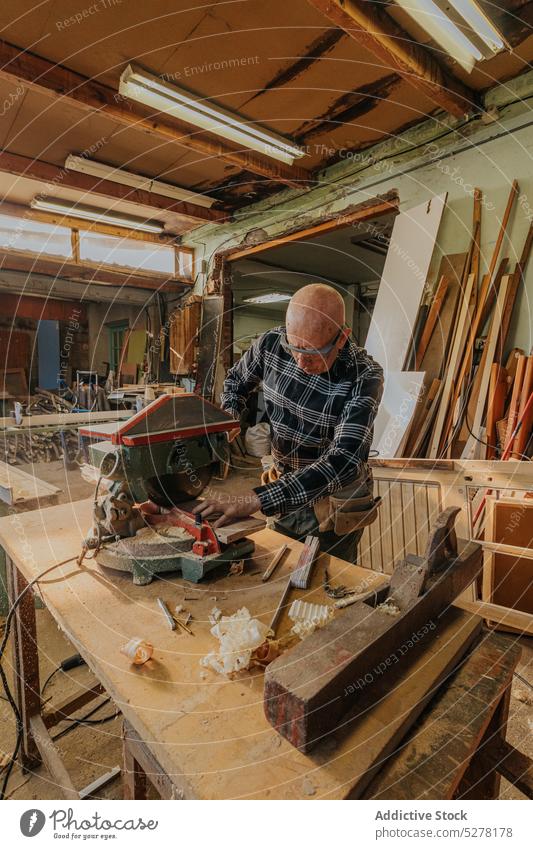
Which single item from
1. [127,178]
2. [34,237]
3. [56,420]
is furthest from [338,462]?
[34,237]

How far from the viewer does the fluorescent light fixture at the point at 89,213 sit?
5715mm

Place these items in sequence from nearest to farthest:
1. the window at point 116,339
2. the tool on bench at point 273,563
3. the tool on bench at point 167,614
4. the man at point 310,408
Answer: the tool on bench at point 167,614 < the tool on bench at point 273,563 < the man at point 310,408 < the window at point 116,339

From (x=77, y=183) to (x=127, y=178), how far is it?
58cm

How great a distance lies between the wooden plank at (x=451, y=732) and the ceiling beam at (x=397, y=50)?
9.50ft

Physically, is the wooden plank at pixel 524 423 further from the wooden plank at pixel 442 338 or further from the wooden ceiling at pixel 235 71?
the wooden ceiling at pixel 235 71

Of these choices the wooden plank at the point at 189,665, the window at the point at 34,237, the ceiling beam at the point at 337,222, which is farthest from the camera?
the window at the point at 34,237

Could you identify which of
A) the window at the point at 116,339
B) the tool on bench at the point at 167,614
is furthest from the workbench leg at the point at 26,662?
the window at the point at 116,339

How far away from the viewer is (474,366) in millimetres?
3285

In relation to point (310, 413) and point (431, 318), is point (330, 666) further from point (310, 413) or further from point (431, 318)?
point (431, 318)

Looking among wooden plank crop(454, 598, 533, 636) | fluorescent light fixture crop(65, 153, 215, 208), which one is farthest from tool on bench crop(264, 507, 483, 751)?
fluorescent light fixture crop(65, 153, 215, 208)

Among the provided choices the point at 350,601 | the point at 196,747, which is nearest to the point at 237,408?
the point at 350,601

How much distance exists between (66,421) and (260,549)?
3.80 metres

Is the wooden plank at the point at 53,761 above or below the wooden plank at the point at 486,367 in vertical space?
below

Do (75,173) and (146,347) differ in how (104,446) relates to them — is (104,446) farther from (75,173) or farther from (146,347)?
(146,347)
